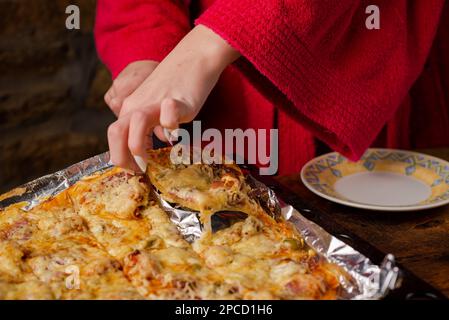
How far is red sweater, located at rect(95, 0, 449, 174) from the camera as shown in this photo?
105cm

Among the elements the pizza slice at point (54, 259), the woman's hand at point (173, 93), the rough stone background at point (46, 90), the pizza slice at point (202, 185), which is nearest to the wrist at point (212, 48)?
the woman's hand at point (173, 93)

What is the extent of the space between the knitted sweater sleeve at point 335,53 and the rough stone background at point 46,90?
127 cm

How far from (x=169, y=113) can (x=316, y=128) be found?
17.5 inches

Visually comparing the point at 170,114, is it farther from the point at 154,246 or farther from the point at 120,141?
the point at 154,246

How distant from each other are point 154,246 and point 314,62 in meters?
0.45

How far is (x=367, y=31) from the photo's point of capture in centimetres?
126

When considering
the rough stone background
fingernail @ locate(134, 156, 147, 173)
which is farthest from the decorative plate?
the rough stone background

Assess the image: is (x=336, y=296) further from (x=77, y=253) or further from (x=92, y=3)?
(x=92, y=3)

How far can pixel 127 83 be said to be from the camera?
1266 millimetres

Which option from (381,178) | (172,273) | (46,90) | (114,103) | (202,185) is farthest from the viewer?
(46,90)

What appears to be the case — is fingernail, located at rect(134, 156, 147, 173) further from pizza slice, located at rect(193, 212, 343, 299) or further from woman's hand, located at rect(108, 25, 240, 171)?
pizza slice, located at rect(193, 212, 343, 299)

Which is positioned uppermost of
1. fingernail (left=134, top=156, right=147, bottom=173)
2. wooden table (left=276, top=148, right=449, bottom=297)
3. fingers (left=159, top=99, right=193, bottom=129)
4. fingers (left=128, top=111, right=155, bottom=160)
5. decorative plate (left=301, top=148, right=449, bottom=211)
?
fingers (left=159, top=99, right=193, bottom=129)

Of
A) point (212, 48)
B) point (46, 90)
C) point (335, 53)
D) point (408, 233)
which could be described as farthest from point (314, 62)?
point (46, 90)

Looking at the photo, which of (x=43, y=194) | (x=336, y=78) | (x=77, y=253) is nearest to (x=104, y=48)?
(x=43, y=194)
